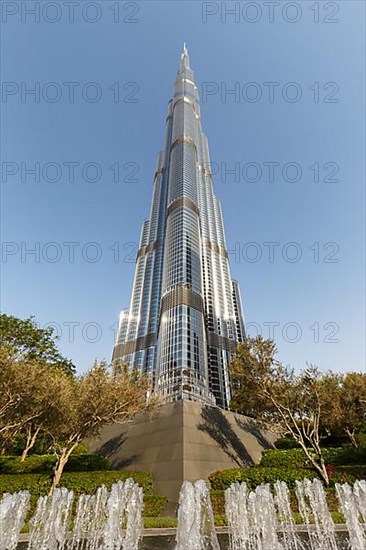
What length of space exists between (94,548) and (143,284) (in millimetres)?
108424

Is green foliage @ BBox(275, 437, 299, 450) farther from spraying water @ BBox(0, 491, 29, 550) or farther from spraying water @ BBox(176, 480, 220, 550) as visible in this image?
spraying water @ BBox(0, 491, 29, 550)

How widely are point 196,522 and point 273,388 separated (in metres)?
12.4

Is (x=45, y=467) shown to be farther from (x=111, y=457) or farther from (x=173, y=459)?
(x=173, y=459)

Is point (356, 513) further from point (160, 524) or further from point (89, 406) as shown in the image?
point (89, 406)

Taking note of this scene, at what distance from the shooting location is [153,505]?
1538cm

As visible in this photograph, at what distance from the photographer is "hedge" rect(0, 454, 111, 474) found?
20.5 metres

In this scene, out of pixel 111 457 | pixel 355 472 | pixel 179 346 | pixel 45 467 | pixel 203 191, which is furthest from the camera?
pixel 203 191

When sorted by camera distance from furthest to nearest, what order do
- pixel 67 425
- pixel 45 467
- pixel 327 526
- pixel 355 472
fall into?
pixel 45 467
pixel 67 425
pixel 355 472
pixel 327 526

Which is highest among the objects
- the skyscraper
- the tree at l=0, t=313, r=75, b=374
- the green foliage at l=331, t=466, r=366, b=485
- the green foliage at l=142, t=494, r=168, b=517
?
the skyscraper

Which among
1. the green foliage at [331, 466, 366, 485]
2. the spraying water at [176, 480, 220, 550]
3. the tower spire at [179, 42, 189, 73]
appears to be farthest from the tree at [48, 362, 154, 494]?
the tower spire at [179, 42, 189, 73]

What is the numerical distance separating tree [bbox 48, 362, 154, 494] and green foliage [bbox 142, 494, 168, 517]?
190 inches

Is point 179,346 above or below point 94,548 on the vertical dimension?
above

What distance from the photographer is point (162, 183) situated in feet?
447

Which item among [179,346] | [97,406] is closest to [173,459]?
[97,406]
